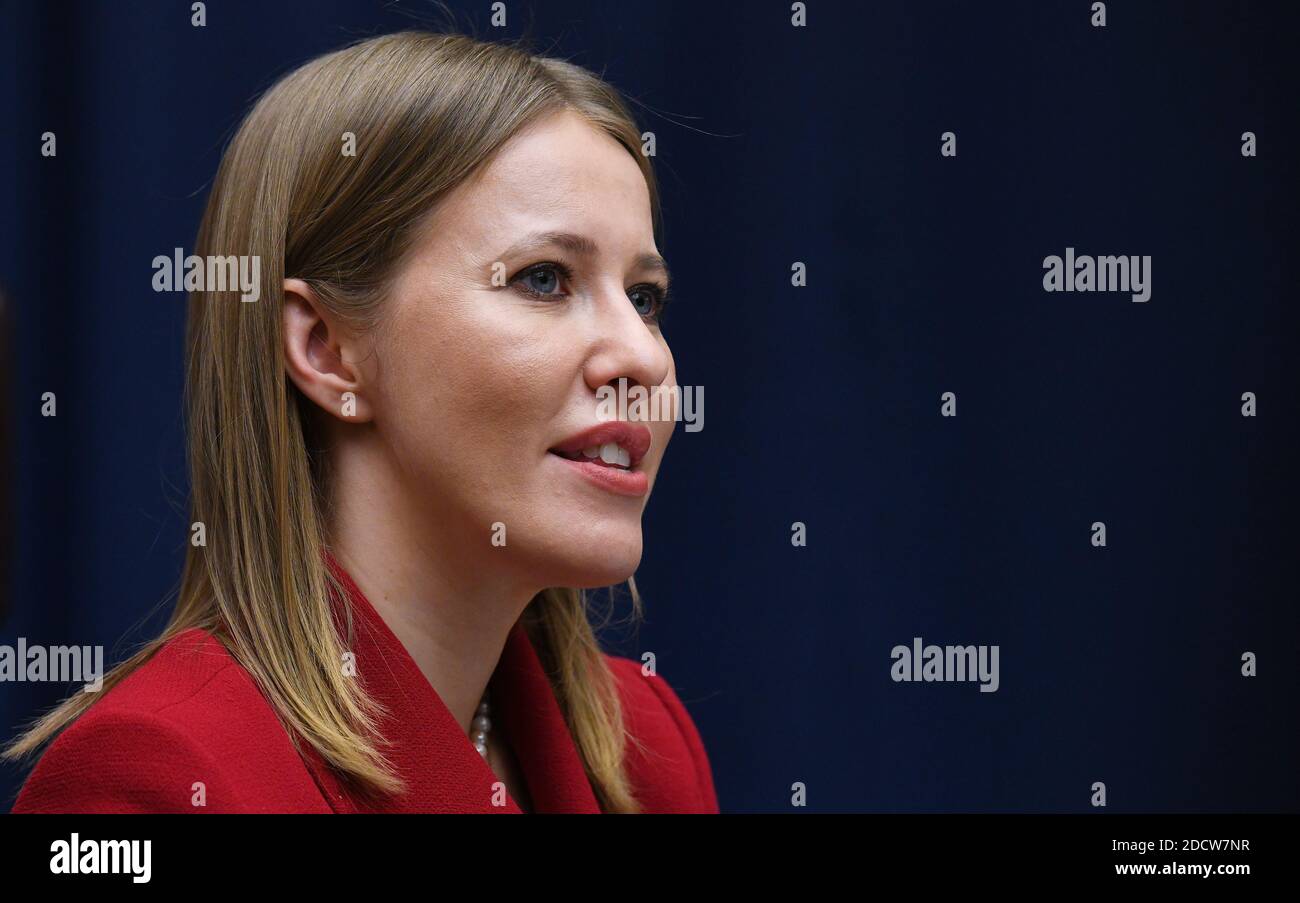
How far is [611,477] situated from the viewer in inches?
44.1

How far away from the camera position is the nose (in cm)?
110

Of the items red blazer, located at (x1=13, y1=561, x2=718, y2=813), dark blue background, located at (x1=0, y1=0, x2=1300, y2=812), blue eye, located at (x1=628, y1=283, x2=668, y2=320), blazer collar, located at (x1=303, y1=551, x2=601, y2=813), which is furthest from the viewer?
dark blue background, located at (x1=0, y1=0, x2=1300, y2=812)

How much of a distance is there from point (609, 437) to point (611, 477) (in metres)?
0.04

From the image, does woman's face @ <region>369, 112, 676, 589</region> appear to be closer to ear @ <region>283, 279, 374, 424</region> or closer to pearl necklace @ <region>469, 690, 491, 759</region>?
ear @ <region>283, 279, 374, 424</region>

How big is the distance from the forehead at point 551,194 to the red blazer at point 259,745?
1.11 feet

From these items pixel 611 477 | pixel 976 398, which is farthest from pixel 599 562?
pixel 976 398

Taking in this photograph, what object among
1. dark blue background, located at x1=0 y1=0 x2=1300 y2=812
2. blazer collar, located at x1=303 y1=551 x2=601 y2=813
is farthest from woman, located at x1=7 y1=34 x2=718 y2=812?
dark blue background, located at x1=0 y1=0 x2=1300 y2=812

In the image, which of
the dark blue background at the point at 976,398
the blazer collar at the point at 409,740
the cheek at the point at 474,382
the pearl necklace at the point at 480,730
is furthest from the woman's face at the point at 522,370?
the dark blue background at the point at 976,398

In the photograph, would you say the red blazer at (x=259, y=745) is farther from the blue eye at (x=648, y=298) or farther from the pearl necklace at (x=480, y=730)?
the blue eye at (x=648, y=298)

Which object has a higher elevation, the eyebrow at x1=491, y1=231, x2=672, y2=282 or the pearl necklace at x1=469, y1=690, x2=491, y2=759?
the eyebrow at x1=491, y1=231, x2=672, y2=282

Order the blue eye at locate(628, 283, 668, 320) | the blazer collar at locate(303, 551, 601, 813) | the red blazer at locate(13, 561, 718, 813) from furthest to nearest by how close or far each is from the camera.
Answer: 1. the blue eye at locate(628, 283, 668, 320)
2. the blazer collar at locate(303, 551, 601, 813)
3. the red blazer at locate(13, 561, 718, 813)

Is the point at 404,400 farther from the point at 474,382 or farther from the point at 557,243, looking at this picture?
the point at 557,243

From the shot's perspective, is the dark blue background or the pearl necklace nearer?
the pearl necklace
